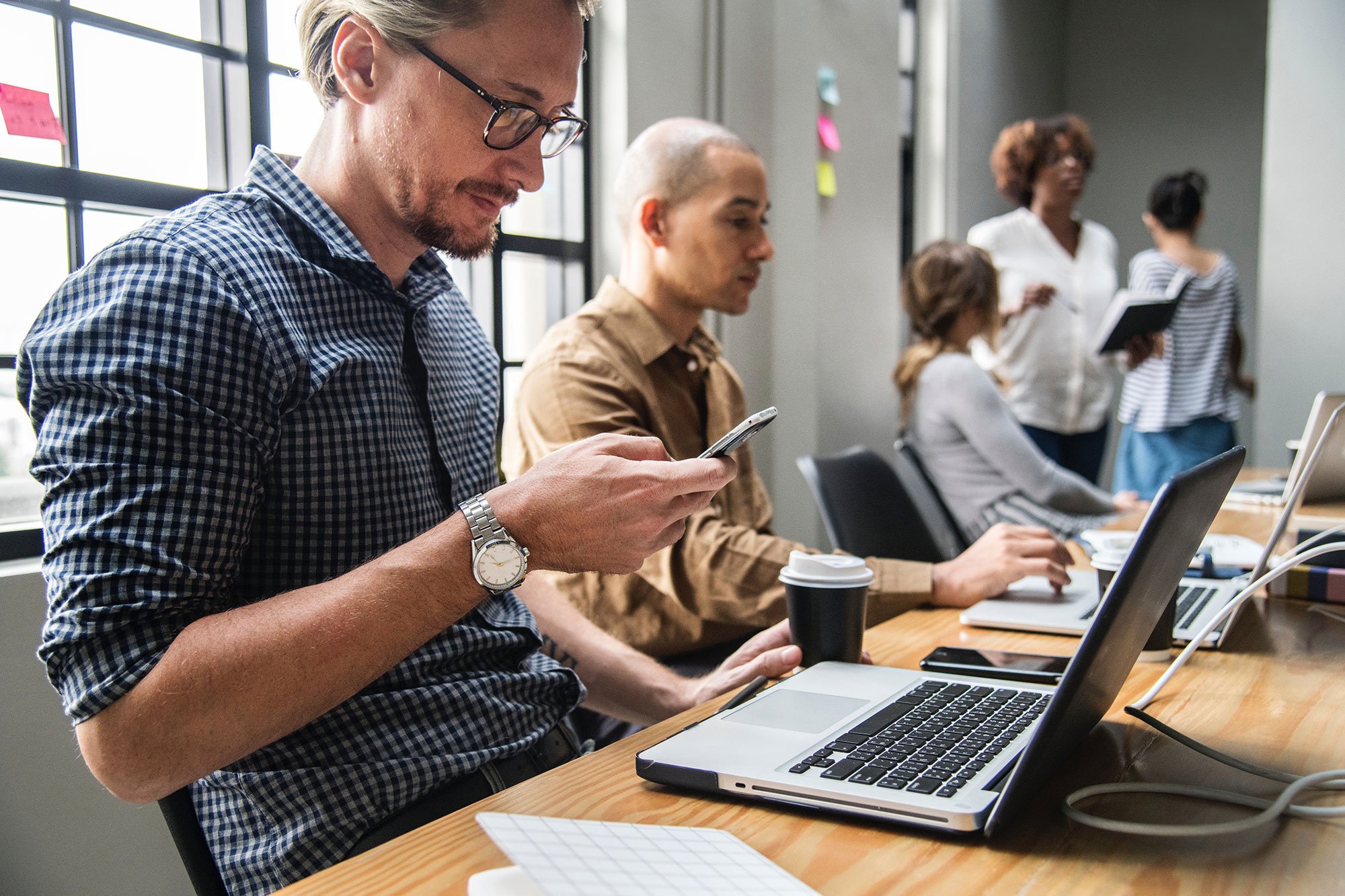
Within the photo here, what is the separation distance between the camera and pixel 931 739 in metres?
0.80

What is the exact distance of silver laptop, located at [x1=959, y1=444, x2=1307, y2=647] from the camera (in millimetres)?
1207

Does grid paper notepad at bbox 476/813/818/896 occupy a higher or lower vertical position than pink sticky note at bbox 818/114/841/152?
lower

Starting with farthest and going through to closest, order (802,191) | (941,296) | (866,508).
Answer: (802,191), (941,296), (866,508)

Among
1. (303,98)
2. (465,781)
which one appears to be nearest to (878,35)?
(303,98)

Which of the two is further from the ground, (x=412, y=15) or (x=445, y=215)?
(x=412, y=15)

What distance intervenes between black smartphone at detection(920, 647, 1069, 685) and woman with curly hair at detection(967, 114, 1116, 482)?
3.04m

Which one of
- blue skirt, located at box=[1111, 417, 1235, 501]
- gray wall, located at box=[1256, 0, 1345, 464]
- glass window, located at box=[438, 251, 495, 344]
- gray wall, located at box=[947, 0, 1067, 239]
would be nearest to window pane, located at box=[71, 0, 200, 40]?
glass window, located at box=[438, 251, 495, 344]

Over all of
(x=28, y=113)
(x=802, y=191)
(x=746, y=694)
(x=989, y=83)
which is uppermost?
(x=989, y=83)

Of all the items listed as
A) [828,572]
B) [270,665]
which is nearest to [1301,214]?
[828,572]

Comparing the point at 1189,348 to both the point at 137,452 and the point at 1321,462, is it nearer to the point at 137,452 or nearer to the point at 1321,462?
the point at 1321,462

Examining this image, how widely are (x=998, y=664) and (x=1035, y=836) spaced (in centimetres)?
39

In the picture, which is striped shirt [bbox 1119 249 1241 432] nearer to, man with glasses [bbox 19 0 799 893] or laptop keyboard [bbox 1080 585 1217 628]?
laptop keyboard [bbox 1080 585 1217 628]

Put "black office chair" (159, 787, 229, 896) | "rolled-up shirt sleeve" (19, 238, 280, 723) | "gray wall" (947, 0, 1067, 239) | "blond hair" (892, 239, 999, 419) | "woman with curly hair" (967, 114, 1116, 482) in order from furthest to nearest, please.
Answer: "gray wall" (947, 0, 1067, 239) < "woman with curly hair" (967, 114, 1116, 482) < "blond hair" (892, 239, 999, 419) < "black office chair" (159, 787, 229, 896) < "rolled-up shirt sleeve" (19, 238, 280, 723)

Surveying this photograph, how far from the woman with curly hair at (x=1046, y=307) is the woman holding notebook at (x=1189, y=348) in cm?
21
